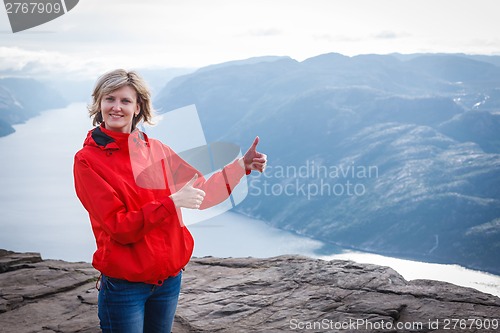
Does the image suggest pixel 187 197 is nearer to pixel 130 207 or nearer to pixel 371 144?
pixel 130 207

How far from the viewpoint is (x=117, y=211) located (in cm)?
214

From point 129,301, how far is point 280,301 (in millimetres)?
2672

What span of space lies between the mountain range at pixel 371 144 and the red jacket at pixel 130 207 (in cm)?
7582

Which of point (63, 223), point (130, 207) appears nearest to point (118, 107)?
point (130, 207)

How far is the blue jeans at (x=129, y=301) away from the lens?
2.30 metres

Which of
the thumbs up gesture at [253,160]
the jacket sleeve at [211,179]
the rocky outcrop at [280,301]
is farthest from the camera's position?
the rocky outcrop at [280,301]

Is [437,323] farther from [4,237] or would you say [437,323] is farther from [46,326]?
[4,237]

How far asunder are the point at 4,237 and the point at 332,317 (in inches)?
2935

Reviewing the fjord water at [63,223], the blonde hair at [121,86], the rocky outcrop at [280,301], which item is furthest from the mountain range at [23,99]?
the blonde hair at [121,86]

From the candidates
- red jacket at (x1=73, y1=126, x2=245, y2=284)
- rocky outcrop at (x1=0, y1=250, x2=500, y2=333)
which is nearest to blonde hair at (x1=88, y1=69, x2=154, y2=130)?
red jacket at (x1=73, y1=126, x2=245, y2=284)

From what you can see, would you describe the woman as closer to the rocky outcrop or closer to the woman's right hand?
the woman's right hand

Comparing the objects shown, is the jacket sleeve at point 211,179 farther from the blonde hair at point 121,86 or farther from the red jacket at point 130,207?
the blonde hair at point 121,86

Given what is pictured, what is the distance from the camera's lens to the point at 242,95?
150000mm

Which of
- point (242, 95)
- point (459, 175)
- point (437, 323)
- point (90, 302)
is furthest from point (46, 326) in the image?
point (242, 95)
